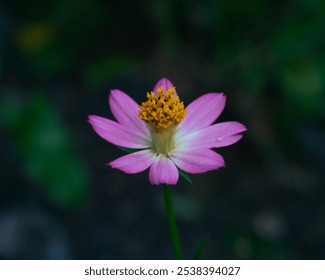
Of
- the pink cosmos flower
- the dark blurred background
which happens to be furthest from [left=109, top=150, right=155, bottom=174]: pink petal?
the dark blurred background

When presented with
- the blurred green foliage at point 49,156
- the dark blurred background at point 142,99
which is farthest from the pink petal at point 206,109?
the blurred green foliage at point 49,156

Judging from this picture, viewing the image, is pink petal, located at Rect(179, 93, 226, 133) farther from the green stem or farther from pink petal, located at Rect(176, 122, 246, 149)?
the green stem

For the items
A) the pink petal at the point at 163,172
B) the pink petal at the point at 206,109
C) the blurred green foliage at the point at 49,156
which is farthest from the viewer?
the blurred green foliage at the point at 49,156

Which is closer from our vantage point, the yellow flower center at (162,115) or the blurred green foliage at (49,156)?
the yellow flower center at (162,115)

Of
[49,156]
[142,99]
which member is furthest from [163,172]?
[142,99]

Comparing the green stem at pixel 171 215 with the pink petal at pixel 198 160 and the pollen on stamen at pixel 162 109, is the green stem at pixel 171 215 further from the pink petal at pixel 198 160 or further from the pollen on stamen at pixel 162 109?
the pollen on stamen at pixel 162 109
